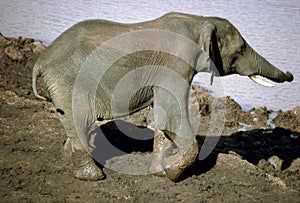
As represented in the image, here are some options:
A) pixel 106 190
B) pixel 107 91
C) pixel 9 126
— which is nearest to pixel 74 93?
pixel 107 91

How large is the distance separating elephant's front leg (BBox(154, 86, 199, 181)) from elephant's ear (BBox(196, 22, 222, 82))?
1.13ft

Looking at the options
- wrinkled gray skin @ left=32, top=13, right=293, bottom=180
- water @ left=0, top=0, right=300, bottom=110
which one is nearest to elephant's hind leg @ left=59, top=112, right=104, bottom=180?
wrinkled gray skin @ left=32, top=13, right=293, bottom=180

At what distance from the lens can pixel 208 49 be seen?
Answer: 19.5 feet

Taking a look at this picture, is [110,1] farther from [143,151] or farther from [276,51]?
[143,151]

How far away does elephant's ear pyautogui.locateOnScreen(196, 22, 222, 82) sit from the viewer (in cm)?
595

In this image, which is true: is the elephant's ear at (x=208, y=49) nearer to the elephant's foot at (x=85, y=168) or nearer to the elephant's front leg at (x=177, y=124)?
the elephant's front leg at (x=177, y=124)

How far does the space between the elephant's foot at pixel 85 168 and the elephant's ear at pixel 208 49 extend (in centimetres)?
165

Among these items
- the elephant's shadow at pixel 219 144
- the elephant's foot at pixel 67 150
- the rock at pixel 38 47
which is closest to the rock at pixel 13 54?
the rock at pixel 38 47

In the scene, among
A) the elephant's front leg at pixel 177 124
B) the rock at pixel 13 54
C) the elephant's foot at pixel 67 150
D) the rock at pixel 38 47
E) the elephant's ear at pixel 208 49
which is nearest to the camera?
the elephant's ear at pixel 208 49

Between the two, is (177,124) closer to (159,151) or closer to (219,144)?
(159,151)

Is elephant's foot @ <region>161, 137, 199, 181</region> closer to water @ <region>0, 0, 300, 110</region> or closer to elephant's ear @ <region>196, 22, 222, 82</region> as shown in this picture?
elephant's ear @ <region>196, 22, 222, 82</region>

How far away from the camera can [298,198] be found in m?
6.23

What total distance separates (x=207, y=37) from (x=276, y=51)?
22.5ft

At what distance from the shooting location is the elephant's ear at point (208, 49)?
19.5 feet
